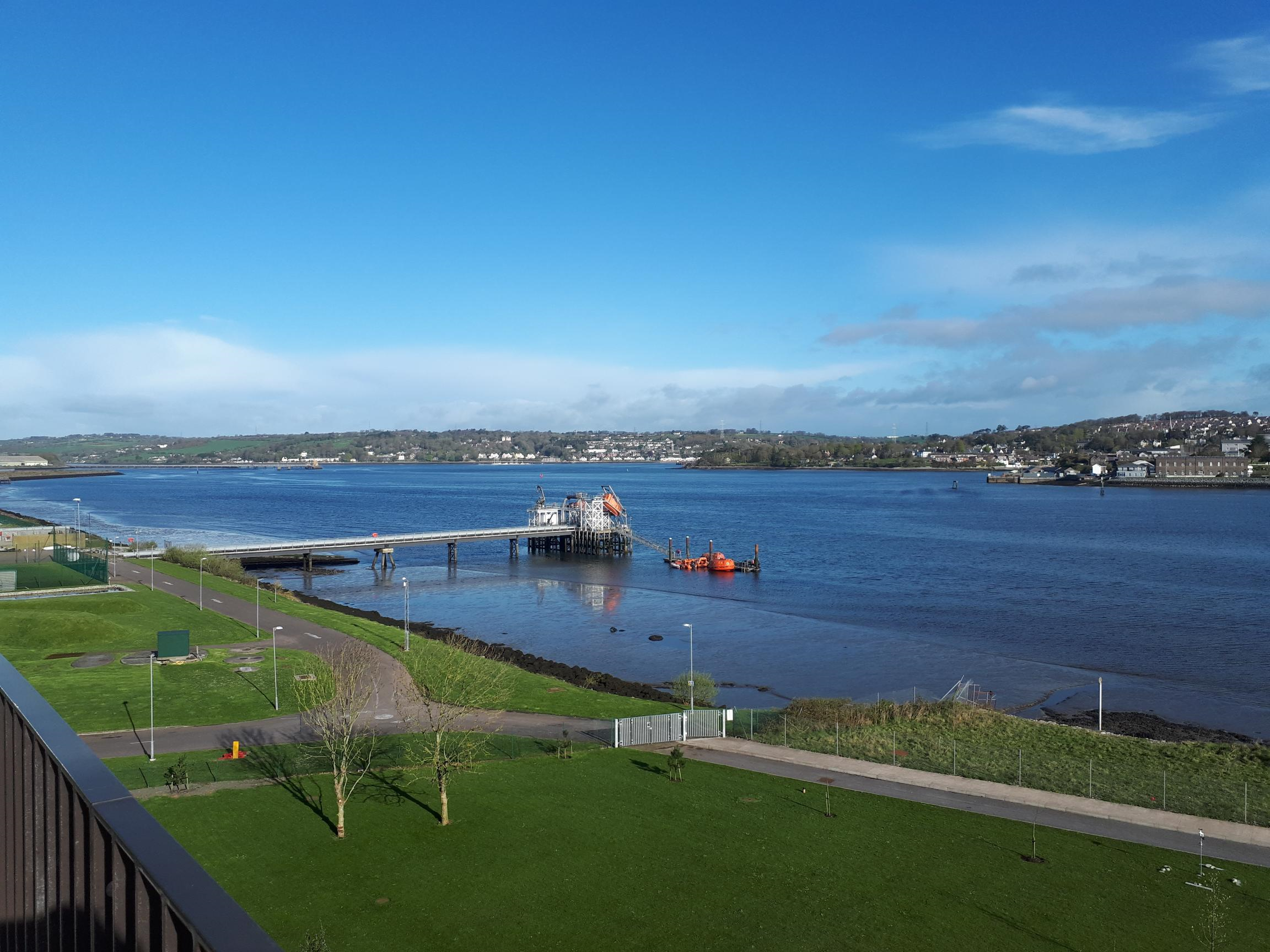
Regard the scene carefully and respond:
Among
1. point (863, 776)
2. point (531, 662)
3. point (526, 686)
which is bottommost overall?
point (531, 662)

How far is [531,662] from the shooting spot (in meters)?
51.2

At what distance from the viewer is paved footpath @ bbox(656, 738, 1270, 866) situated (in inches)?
981

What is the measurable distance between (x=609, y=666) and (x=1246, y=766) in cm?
3074

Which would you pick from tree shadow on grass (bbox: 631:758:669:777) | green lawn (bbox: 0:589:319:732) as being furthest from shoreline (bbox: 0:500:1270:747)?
tree shadow on grass (bbox: 631:758:669:777)

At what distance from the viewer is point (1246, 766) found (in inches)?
1298

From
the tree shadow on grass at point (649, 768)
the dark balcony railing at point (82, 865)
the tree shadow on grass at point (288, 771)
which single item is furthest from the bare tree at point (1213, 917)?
the tree shadow on grass at point (288, 771)

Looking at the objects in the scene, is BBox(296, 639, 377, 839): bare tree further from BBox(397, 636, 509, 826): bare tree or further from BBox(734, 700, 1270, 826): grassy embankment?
BBox(734, 700, 1270, 826): grassy embankment

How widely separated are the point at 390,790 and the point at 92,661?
23134 mm

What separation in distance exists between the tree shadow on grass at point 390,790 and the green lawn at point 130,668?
8433 mm

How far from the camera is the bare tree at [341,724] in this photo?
82.1 feet

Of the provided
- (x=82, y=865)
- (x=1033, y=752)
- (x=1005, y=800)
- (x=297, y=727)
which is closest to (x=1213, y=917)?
(x=1005, y=800)

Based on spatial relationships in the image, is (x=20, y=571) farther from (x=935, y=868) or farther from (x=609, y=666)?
(x=935, y=868)

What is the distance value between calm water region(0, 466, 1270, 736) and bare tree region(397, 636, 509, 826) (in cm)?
1376

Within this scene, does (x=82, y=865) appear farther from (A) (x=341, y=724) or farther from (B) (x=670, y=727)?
(B) (x=670, y=727)
